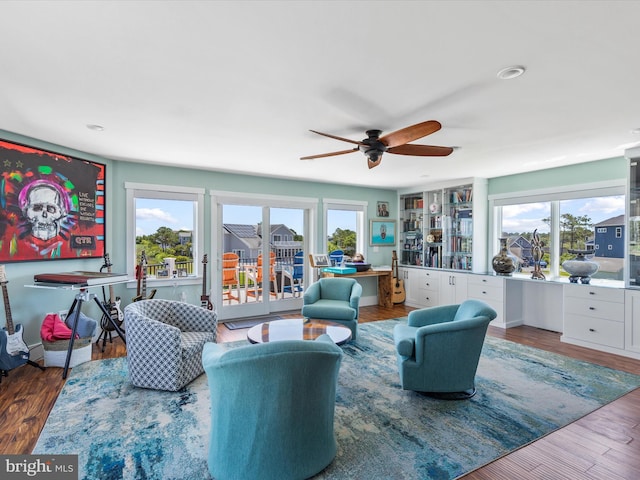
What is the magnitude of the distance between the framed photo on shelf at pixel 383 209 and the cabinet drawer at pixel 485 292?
2318mm

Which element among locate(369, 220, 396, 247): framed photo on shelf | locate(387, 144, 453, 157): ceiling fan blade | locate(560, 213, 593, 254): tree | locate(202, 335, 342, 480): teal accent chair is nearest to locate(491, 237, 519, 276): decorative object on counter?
locate(560, 213, 593, 254): tree

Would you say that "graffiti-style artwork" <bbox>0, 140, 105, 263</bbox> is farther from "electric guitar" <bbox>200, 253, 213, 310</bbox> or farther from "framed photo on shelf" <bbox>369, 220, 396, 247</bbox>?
"framed photo on shelf" <bbox>369, 220, 396, 247</bbox>

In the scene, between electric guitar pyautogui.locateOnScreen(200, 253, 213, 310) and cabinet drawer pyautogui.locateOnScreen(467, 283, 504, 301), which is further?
cabinet drawer pyautogui.locateOnScreen(467, 283, 504, 301)

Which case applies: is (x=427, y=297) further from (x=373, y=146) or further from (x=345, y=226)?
(x=373, y=146)

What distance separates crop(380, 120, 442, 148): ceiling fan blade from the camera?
2328mm

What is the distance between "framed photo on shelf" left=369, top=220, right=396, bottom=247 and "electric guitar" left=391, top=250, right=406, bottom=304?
1.43ft

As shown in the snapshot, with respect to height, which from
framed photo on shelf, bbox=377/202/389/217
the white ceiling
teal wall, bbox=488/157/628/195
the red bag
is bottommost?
the red bag

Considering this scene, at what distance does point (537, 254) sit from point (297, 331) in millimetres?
3902

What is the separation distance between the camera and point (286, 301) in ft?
20.4

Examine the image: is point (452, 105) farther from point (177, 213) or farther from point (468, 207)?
point (177, 213)

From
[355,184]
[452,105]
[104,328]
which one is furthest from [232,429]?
[355,184]

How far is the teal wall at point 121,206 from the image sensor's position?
3646 millimetres

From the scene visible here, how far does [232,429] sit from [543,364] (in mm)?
3424

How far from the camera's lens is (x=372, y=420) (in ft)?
8.14
